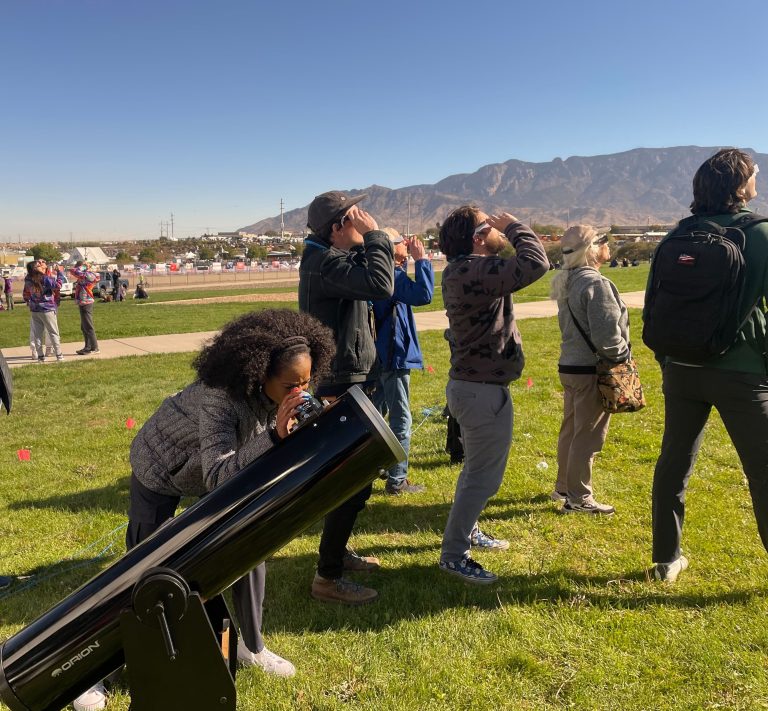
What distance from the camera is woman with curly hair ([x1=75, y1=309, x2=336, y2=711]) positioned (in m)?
2.15

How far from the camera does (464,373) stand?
328cm

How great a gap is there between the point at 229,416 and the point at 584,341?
262 centimetres

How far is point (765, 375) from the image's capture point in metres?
2.82

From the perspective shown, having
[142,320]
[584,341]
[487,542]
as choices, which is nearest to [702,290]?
[584,341]

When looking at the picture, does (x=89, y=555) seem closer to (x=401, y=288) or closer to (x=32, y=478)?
(x=32, y=478)

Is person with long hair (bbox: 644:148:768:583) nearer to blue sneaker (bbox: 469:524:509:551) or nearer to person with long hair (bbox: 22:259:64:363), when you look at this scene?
blue sneaker (bbox: 469:524:509:551)

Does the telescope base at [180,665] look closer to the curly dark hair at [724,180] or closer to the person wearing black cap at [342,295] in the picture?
the person wearing black cap at [342,295]

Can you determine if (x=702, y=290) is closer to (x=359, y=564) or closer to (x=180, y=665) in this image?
(x=359, y=564)

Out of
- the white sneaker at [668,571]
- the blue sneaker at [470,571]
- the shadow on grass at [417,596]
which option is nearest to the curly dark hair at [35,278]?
the shadow on grass at [417,596]

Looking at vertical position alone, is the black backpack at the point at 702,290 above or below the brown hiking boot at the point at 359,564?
above

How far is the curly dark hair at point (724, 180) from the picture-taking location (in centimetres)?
286

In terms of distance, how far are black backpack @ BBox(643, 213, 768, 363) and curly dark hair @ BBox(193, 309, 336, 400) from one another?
167 centimetres

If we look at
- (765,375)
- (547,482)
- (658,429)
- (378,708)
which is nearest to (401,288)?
(547,482)

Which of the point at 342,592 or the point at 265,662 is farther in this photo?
the point at 342,592
